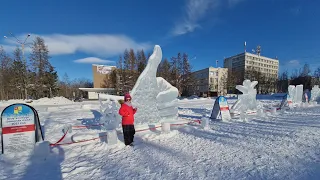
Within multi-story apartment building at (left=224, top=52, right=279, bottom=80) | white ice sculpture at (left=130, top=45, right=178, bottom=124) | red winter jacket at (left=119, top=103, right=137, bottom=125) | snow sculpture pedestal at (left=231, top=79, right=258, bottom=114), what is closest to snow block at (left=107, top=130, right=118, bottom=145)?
red winter jacket at (left=119, top=103, right=137, bottom=125)

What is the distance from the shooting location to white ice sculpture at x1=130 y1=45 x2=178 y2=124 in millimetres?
7172

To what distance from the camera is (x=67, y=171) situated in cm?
344

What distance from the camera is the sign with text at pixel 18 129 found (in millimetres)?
4270

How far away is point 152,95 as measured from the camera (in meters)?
7.49

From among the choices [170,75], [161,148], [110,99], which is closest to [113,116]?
[110,99]

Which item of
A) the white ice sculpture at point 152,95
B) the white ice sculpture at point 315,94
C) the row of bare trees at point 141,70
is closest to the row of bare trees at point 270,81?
the row of bare trees at point 141,70

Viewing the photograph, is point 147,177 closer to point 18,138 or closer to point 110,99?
point 18,138

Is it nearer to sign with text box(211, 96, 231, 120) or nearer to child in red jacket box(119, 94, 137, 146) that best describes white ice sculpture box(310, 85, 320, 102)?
sign with text box(211, 96, 231, 120)

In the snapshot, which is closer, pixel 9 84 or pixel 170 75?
pixel 9 84

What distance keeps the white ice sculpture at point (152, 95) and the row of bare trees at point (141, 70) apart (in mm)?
33537

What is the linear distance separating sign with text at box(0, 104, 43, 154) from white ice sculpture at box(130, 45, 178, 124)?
11.5 feet

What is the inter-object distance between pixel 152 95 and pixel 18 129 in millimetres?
4742

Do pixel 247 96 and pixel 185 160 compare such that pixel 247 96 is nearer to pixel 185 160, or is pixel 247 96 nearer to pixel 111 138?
pixel 185 160

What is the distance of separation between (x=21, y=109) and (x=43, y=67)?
38244mm
